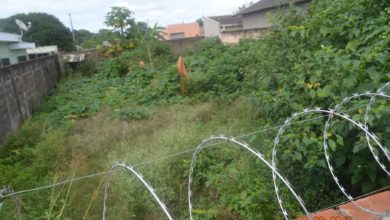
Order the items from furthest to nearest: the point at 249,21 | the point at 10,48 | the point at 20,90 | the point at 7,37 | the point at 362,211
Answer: the point at 249,21, the point at 10,48, the point at 7,37, the point at 20,90, the point at 362,211

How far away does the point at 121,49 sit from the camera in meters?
13.7

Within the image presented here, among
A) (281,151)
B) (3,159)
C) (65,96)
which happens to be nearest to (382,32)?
(281,151)

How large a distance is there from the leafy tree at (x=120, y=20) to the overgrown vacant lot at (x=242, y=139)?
7885 millimetres


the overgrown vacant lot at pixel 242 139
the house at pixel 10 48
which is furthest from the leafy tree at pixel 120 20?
the overgrown vacant lot at pixel 242 139

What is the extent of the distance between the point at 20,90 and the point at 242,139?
5303 millimetres

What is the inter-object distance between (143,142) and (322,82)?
9.32 ft

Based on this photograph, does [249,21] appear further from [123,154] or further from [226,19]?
[123,154]

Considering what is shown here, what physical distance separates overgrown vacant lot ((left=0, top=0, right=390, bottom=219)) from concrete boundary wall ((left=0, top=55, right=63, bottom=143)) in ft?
1.11

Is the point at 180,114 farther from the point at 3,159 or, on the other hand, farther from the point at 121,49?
the point at 121,49

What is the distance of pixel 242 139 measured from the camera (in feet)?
11.3

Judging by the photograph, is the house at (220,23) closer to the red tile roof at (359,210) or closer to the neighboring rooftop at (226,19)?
the neighboring rooftop at (226,19)

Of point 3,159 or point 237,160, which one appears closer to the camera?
point 237,160

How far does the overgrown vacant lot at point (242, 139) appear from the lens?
2594 mm

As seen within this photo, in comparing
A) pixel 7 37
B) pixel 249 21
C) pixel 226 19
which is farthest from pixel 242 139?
pixel 226 19
